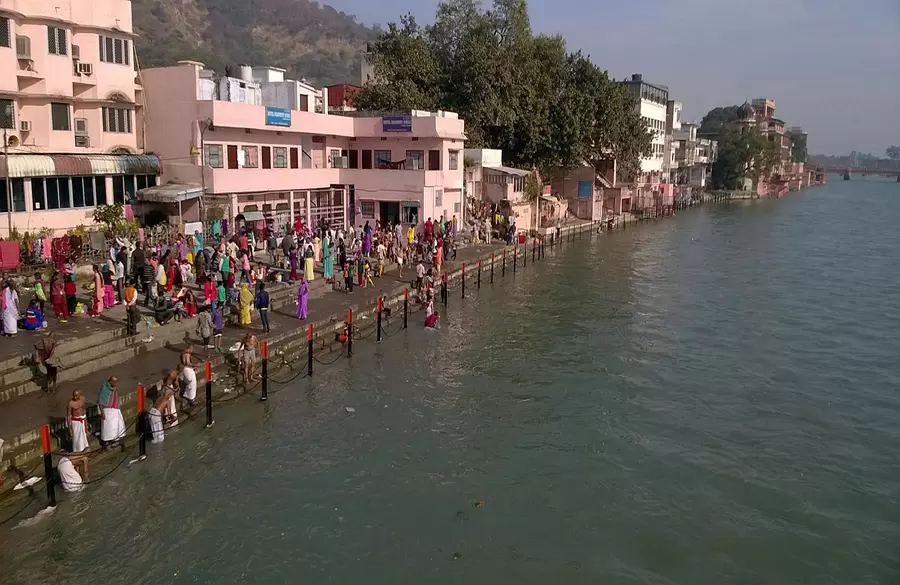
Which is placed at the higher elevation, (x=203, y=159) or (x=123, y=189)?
(x=203, y=159)

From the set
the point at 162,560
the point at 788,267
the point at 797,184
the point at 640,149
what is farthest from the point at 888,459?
the point at 797,184

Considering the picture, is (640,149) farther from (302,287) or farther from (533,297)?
(302,287)

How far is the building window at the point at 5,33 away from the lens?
2364cm

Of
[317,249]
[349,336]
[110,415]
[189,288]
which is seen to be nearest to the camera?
[110,415]

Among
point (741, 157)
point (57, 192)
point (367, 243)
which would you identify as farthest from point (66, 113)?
point (741, 157)

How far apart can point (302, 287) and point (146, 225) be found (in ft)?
31.7

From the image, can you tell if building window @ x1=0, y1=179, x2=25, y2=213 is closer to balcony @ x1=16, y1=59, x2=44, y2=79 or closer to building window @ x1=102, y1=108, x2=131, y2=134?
balcony @ x1=16, y1=59, x2=44, y2=79

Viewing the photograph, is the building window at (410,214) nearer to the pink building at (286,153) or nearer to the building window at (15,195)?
the pink building at (286,153)

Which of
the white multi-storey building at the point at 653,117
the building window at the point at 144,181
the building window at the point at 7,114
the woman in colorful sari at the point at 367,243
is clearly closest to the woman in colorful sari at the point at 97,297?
the building window at the point at 7,114

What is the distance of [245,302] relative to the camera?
832 inches

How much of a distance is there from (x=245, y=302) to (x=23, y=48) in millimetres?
12411

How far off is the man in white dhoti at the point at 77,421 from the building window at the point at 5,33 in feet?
52.6

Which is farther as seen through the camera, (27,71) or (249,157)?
(249,157)

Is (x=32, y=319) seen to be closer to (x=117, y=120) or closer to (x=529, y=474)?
(x=529, y=474)
